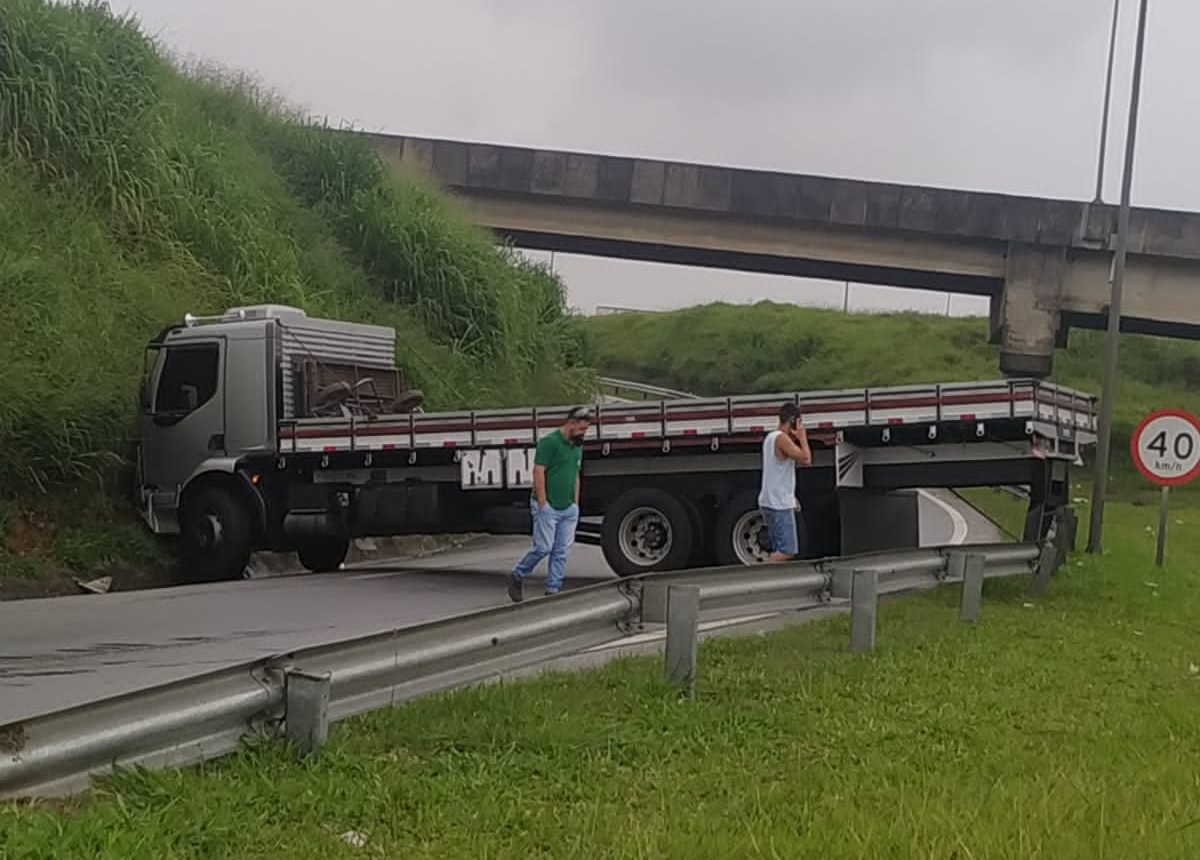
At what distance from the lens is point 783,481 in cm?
1202

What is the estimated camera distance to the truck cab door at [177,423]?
623 inches

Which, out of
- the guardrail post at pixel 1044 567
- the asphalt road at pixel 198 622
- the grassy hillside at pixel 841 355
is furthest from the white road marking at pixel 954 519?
the grassy hillside at pixel 841 355

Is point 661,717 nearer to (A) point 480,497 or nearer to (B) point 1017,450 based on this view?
(B) point 1017,450

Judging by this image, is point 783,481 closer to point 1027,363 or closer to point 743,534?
point 743,534

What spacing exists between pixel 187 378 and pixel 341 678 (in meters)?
11.6

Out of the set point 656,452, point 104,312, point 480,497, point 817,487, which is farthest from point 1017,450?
point 104,312

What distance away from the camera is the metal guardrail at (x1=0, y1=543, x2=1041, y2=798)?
4.22m

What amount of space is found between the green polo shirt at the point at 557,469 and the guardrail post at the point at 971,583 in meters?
3.26

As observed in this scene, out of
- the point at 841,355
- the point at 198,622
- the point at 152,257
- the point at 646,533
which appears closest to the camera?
the point at 198,622

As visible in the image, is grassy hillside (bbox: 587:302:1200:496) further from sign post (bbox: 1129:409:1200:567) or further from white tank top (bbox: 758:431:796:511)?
white tank top (bbox: 758:431:796:511)

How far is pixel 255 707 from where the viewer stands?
487cm

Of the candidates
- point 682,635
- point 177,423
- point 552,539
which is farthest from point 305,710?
point 177,423

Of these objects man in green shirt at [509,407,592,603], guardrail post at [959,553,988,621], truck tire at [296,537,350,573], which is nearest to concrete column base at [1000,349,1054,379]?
truck tire at [296,537,350,573]

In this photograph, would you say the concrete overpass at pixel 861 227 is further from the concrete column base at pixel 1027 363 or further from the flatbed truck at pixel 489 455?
the flatbed truck at pixel 489 455
